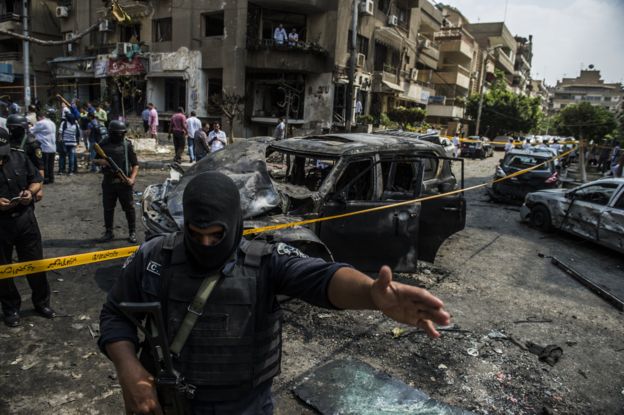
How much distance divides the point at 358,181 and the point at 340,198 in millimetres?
738

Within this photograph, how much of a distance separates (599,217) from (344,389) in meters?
6.34

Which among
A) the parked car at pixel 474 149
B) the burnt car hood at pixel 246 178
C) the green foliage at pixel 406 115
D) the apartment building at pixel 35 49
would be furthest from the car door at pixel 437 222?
the apartment building at pixel 35 49

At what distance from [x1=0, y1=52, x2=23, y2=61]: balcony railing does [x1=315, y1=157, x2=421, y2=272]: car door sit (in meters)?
36.2

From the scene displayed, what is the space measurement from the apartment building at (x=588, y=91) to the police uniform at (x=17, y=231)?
132m

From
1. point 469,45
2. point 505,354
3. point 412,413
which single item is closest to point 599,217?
point 505,354

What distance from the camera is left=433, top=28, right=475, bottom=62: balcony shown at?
119 feet

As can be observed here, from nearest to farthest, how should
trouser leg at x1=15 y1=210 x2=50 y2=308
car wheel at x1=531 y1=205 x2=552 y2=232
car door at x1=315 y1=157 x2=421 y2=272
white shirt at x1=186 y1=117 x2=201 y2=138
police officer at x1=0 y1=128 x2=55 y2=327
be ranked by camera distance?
police officer at x1=0 y1=128 x2=55 y2=327 → trouser leg at x1=15 y1=210 x2=50 y2=308 → car door at x1=315 y1=157 x2=421 y2=272 → car wheel at x1=531 y1=205 x2=552 y2=232 → white shirt at x1=186 y1=117 x2=201 y2=138

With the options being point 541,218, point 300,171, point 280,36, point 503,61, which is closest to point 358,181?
point 300,171

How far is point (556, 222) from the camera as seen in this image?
836cm

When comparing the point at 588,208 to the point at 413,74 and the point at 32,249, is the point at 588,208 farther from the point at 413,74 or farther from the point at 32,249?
the point at 413,74

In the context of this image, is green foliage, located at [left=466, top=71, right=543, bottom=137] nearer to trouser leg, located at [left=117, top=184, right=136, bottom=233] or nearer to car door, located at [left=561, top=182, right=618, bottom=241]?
car door, located at [left=561, top=182, right=618, bottom=241]

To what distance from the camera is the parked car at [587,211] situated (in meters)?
7.01

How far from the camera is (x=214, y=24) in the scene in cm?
2227

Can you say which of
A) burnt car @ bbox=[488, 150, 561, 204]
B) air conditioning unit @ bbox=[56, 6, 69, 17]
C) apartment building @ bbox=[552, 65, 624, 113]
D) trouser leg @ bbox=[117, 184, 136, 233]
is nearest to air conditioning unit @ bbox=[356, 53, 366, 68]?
burnt car @ bbox=[488, 150, 561, 204]
